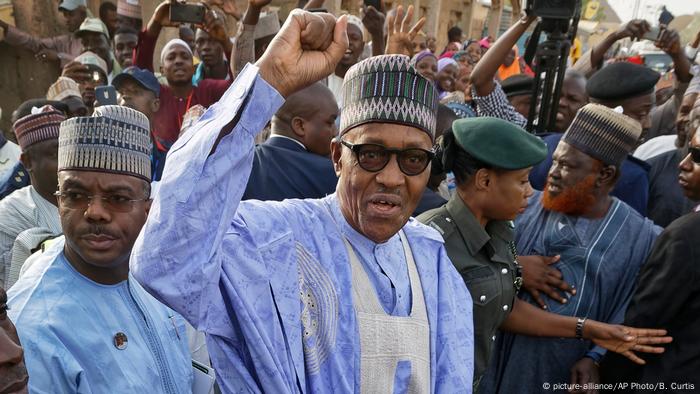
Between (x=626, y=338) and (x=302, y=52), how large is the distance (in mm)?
2159

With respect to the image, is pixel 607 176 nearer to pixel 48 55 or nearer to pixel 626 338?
pixel 626 338

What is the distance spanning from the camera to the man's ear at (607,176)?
3078 millimetres

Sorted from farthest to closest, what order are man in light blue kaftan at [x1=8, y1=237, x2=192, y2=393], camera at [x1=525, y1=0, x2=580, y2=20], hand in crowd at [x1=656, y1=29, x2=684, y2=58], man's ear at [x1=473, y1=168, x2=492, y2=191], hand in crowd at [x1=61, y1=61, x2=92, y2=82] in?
hand in crowd at [x1=656, y1=29, x2=684, y2=58]
hand in crowd at [x1=61, y1=61, x2=92, y2=82]
camera at [x1=525, y1=0, x2=580, y2=20]
man's ear at [x1=473, y1=168, x2=492, y2=191]
man in light blue kaftan at [x1=8, y1=237, x2=192, y2=393]

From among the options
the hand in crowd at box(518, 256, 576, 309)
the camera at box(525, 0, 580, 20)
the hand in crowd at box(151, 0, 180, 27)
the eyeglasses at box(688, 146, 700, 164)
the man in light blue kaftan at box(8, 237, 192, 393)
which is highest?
the camera at box(525, 0, 580, 20)

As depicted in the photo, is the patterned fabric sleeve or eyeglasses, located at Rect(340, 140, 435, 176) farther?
the patterned fabric sleeve

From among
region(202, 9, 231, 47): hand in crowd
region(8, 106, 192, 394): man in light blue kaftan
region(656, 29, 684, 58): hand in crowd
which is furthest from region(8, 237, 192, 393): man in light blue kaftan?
region(656, 29, 684, 58): hand in crowd

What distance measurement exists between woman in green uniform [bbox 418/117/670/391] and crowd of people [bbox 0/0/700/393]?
0.01 metres

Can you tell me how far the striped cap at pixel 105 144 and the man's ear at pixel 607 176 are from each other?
2.23 metres

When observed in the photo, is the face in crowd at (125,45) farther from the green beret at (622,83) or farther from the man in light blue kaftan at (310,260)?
the man in light blue kaftan at (310,260)

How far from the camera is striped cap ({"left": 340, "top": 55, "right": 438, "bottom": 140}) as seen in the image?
168cm

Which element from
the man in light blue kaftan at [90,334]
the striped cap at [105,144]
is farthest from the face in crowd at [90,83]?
the man in light blue kaftan at [90,334]

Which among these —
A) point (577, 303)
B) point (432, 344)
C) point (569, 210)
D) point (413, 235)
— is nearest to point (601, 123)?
point (569, 210)

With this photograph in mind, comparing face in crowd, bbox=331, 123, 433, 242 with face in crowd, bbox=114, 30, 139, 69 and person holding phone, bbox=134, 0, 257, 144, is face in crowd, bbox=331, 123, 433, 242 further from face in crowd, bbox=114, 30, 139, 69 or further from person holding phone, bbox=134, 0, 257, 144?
face in crowd, bbox=114, 30, 139, 69

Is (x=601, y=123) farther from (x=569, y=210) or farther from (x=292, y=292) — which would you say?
(x=292, y=292)
